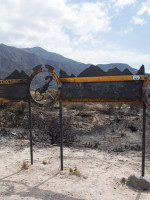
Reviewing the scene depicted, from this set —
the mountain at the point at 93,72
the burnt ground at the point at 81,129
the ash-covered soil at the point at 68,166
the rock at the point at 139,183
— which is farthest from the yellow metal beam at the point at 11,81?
the rock at the point at 139,183

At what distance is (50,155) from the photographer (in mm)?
6531

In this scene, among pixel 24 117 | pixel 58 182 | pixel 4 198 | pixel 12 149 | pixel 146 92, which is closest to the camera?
pixel 4 198

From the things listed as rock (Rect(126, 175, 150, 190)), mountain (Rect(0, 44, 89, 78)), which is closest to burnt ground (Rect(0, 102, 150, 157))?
rock (Rect(126, 175, 150, 190))

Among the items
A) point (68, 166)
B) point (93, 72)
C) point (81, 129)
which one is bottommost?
point (81, 129)

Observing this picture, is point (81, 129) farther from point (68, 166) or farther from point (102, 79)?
point (102, 79)

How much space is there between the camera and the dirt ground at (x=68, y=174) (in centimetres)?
397

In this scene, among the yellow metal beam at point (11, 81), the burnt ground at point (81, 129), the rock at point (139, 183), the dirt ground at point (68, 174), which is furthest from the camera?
the burnt ground at point (81, 129)

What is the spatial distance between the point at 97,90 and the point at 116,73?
0.61m

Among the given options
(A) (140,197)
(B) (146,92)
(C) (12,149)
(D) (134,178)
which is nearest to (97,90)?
(B) (146,92)

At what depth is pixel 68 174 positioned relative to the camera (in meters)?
4.95

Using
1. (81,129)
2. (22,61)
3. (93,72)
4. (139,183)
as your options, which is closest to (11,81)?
(93,72)

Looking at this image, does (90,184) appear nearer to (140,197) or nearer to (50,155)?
(140,197)

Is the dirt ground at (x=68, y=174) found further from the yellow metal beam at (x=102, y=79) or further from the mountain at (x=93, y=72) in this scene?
the mountain at (x=93, y=72)

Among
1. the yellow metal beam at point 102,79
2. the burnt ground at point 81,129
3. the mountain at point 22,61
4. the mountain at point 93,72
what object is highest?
the mountain at point 22,61
